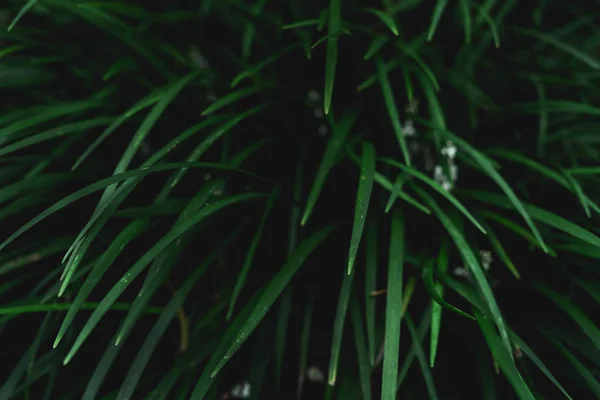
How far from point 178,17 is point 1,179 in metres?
0.53

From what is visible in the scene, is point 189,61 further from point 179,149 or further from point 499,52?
→ point 499,52

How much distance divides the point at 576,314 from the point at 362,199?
38 centimetres

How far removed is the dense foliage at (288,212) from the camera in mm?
980

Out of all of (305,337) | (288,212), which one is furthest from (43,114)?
(305,337)

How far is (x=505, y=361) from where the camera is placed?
0.91 m

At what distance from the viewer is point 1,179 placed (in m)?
1.12

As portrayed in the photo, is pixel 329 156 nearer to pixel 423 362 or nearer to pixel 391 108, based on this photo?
pixel 391 108

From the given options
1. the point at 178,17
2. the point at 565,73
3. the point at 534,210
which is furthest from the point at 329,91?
the point at 565,73

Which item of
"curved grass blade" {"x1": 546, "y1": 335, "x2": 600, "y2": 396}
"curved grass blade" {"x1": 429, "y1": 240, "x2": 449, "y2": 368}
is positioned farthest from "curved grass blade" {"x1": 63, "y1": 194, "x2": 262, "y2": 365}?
"curved grass blade" {"x1": 546, "y1": 335, "x2": 600, "y2": 396}

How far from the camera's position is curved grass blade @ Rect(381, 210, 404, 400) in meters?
0.86

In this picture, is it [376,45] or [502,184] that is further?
[376,45]

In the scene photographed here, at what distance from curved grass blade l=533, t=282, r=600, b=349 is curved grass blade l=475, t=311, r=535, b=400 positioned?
14 centimetres

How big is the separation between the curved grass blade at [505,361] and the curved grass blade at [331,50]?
0.42m

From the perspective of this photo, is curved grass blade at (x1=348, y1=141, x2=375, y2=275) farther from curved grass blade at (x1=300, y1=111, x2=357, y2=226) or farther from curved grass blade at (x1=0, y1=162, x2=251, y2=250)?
curved grass blade at (x1=0, y1=162, x2=251, y2=250)
